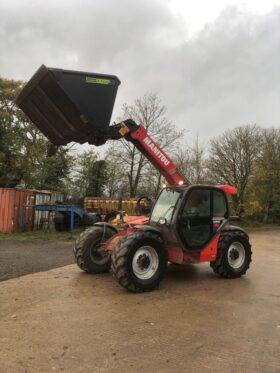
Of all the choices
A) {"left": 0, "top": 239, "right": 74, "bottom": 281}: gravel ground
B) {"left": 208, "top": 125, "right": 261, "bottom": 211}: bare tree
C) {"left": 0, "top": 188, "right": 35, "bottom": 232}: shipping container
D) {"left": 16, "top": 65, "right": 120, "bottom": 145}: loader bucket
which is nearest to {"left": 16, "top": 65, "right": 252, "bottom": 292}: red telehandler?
{"left": 16, "top": 65, "right": 120, "bottom": 145}: loader bucket

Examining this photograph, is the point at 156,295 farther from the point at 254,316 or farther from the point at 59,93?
the point at 59,93

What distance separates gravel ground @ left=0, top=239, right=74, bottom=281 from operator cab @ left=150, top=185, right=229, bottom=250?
10.2 ft

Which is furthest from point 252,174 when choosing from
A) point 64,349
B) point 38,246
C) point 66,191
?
point 64,349

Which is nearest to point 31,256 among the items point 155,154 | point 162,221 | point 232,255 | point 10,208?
point 162,221

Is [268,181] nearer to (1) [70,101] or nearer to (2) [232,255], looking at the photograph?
(2) [232,255]

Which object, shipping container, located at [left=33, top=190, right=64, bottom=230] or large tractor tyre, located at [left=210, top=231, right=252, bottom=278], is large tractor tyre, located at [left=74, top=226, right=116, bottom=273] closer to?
large tractor tyre, located at [left=210, top=231, right=252, bottom=278]

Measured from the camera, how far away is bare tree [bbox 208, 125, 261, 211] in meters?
32.1

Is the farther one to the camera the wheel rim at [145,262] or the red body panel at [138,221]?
the red body panel at [138,221]

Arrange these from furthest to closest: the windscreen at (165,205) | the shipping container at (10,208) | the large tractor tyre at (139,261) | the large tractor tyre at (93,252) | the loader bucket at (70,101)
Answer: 1. the shipping container at (10,208)
2. the large tractor tyre at (93,252)
3. the windscreen at (165,205)
4. the large tractor tyre at (139,261)
5. the loader bucket at (70,101)

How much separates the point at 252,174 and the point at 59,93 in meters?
28.0

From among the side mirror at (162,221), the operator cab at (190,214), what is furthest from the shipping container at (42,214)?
the side mirror at (162,221)

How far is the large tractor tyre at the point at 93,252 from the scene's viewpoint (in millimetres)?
8180

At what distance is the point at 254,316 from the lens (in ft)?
18.3

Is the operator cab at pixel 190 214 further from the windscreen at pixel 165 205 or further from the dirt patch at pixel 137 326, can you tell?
the dirt patch at pixel 137 326
